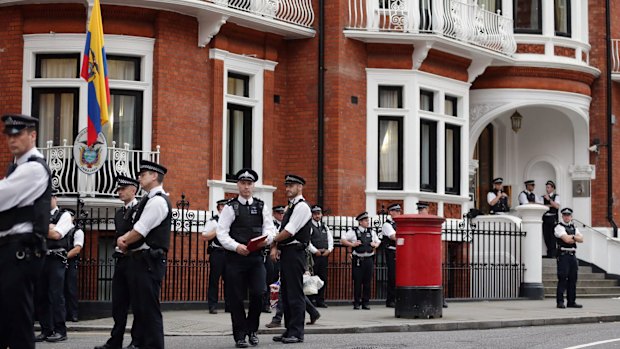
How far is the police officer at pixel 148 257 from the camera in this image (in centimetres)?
1134

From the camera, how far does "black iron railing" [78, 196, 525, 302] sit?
2066 centimetres

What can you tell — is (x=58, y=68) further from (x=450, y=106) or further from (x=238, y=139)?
(x=450, y=106)

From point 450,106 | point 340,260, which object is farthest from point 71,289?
point 450,106

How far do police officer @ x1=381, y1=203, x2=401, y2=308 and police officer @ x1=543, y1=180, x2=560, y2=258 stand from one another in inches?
311

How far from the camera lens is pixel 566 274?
21688 millimetres

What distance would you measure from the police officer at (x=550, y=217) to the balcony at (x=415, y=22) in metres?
4.68

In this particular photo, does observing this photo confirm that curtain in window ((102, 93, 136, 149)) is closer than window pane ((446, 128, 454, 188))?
Yes

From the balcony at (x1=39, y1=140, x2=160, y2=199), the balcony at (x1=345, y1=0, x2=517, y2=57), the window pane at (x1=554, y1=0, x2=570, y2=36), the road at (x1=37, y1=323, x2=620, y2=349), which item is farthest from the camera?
the window pane at (x1=554, y1=0, x2=570, y2=36)

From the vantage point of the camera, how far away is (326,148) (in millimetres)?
23984

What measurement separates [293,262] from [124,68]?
887 cm

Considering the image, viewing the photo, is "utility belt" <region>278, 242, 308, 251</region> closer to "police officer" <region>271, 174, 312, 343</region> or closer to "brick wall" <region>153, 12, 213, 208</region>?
"police officer" <region>271, 174, 312, 343</region>

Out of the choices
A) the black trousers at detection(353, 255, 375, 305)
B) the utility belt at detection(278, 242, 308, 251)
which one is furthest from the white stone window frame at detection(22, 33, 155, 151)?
the utility belt at detection(278, 242, 308, 251)

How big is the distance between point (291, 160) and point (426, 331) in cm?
825

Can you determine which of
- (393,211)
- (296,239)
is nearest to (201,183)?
(393,211)
